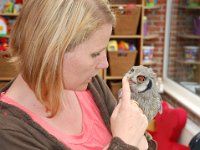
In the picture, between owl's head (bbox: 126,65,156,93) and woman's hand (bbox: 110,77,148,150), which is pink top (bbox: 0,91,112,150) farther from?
owl's head (bbox: 126,65,156,93)

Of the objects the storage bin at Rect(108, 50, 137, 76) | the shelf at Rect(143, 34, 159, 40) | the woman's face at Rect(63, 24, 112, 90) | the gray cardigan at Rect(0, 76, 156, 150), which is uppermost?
the woman's face at Rect(63, 24, 112, 90)

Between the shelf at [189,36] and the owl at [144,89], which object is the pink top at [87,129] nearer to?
the owl at [144,89]

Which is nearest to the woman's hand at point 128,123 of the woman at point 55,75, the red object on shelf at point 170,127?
the woman at point 55,75

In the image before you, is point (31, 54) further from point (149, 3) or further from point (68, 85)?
point (149, 3)

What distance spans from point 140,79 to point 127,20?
2.21m

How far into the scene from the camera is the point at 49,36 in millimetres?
714

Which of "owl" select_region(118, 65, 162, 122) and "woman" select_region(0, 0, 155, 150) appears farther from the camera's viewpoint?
"owl" select_region(118, 65, 162, 122)

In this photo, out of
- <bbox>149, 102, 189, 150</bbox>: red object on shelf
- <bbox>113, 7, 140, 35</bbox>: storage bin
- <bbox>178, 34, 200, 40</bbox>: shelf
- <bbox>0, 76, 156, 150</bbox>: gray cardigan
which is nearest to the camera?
<bbox>0, 76, 156, 150</bbox>: gray cardigan

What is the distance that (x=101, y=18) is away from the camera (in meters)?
0.78

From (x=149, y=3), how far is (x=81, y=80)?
2.84 m

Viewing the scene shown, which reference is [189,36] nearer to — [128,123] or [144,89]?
[144,89]

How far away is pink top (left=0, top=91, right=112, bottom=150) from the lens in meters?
0.80

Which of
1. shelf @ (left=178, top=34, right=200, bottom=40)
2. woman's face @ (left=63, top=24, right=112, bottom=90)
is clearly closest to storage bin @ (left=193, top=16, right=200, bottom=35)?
shelf @ (left=178, top=34, right=200, bottom=40)

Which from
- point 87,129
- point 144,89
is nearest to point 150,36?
point 144,89
